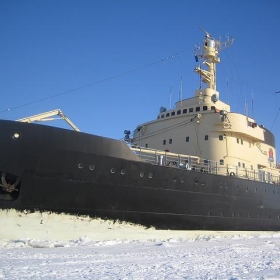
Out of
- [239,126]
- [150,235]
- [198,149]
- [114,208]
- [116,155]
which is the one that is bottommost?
[150,235]

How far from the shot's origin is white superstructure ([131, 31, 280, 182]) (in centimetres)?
1803

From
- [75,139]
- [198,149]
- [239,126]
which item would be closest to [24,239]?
[75,139]

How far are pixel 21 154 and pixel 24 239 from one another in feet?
9.50

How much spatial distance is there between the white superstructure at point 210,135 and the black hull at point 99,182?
10.2 feet

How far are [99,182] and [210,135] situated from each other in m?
8.49

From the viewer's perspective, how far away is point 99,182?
12.1m

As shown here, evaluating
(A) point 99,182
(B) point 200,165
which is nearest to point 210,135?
(B) point 200,165

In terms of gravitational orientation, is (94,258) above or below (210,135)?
below

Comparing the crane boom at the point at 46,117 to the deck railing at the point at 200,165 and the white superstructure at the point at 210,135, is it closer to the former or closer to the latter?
the deck railing at the point at 200,165

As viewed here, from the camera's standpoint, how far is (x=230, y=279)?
4.94m

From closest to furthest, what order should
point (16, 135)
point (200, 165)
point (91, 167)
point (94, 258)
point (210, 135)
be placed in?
point (94, 258) < point (16, 135) < point (91, 167) < point (200, 165) < point (210, 135)

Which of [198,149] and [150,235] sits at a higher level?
[198,149]

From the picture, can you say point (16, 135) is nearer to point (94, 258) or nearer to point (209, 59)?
point (94, 258)

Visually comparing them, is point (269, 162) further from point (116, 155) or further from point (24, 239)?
point (24, 239)
